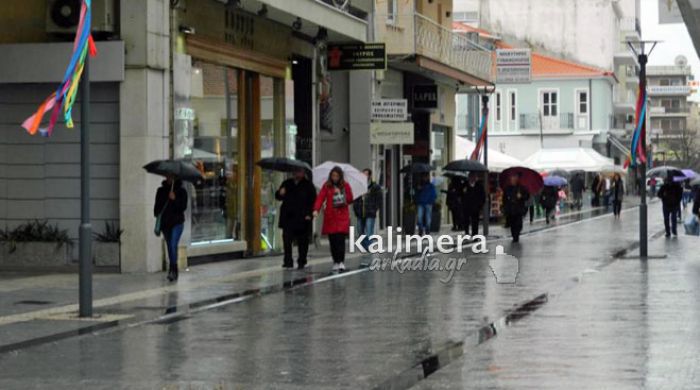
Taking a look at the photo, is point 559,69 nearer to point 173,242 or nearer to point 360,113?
point 360,113

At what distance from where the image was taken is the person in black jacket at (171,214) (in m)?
20.7

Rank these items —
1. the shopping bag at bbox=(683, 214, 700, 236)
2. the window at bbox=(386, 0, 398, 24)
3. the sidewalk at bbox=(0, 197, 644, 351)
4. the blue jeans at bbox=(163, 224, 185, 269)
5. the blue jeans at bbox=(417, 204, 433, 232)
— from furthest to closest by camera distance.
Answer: the window at bbox=(386, 0, 398, 24) → the blue jeans at bbox=(417, 204, 433, 232) → the shopping bag at bbox=(683, 214, 700, 236) → the blue jeans at bbox=(163, 224, 185, 269) → the sidewalk at bbox=(0, 197, 644, 351)

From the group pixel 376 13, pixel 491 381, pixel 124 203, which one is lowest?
pixel 491 381

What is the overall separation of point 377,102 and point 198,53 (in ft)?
41.7

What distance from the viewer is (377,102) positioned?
3669 cm

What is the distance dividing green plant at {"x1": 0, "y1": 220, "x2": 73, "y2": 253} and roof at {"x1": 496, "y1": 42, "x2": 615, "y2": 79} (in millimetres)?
68490

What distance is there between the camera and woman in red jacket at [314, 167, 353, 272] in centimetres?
2328

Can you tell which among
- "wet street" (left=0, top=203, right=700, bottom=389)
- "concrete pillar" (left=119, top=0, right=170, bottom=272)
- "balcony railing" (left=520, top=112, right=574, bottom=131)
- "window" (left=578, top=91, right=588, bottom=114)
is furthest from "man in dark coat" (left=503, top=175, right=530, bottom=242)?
"window" (left=578, top=91, right=588, bottom=114)

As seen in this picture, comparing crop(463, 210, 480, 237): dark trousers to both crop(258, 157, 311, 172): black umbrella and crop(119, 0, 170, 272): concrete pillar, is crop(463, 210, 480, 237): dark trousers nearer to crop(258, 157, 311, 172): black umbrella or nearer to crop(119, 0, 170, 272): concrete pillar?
crop(258, 157, 311, 172): black umbrella

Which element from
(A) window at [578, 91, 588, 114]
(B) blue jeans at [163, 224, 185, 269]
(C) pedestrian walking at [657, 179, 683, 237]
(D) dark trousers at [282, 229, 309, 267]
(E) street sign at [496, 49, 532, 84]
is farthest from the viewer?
(A) window at [578, 91, 588, 114]

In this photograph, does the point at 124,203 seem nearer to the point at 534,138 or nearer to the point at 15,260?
the point at 15,260

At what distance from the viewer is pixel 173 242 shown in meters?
20.8

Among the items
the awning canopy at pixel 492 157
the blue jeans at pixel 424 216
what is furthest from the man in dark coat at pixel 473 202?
the awning canopy at pixel 492 157

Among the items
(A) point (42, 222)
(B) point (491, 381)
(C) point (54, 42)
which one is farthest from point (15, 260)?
(B) point (491, 381)
